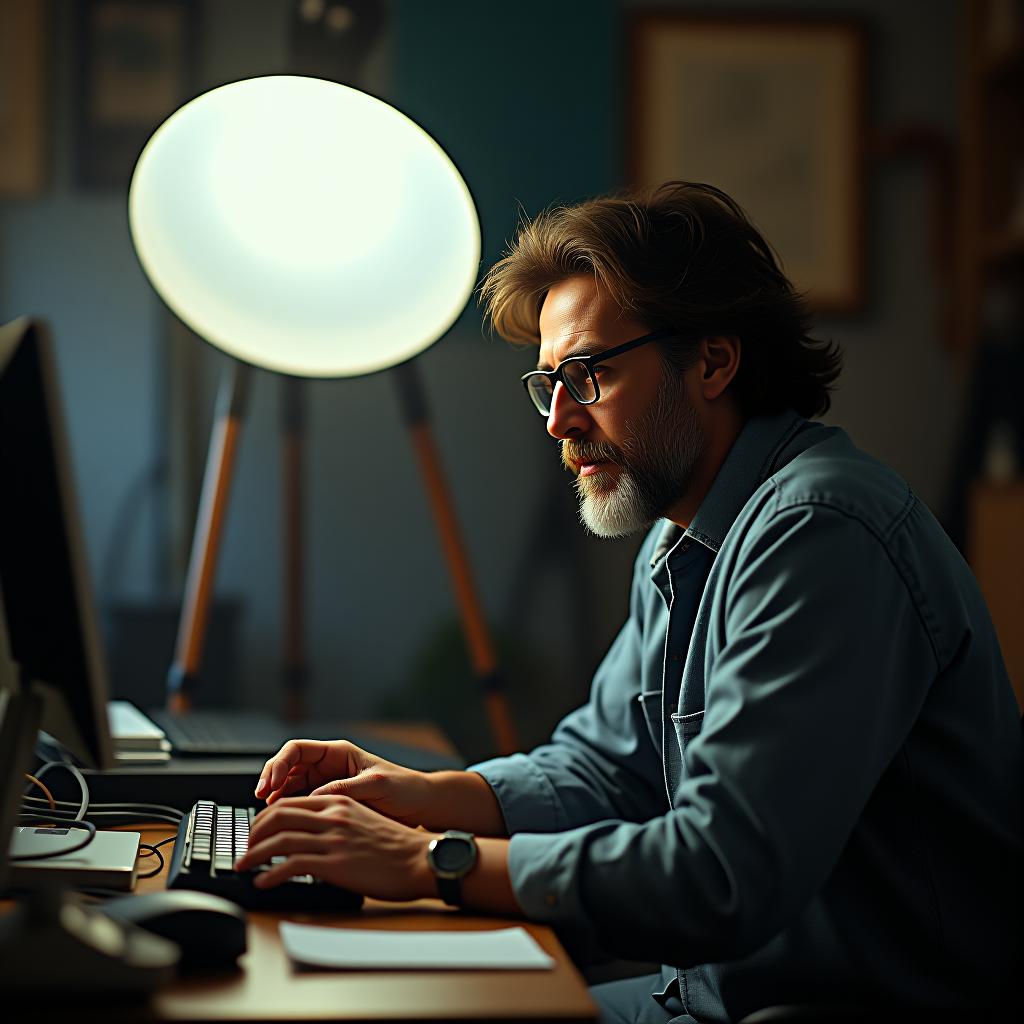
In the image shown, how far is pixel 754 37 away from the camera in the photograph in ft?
9.45

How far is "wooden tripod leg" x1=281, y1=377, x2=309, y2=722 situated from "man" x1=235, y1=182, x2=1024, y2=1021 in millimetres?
1167

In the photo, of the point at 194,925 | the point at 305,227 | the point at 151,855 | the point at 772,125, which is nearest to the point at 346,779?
the point at 151,855

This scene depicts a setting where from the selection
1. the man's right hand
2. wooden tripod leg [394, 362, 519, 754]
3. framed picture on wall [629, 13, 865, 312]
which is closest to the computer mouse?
the man's right hand

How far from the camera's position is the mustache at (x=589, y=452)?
1.32m

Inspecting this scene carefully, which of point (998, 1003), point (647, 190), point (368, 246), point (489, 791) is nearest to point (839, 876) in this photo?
point (998, 1003)

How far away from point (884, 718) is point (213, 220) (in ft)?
3.56

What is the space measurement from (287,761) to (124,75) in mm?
2034

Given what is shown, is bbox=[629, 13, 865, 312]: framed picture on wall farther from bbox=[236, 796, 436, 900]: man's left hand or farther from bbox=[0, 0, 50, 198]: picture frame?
bbox=[236, 796, 436, 900]: man's left hand

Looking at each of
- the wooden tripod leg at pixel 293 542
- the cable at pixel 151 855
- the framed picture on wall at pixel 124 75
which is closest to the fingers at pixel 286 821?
the cable at pixel 151 855

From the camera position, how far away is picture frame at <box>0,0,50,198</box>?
2.66 metres

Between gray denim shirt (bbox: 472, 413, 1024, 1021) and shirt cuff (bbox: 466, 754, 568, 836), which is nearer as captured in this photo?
gray denim shirt (bbox: 472, 413, 1024, 1021)

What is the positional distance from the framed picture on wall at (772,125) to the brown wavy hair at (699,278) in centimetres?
155

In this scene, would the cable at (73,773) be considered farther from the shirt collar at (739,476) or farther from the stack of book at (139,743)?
the shirt collar at (739,476)

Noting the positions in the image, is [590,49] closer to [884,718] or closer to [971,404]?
[971,404]
